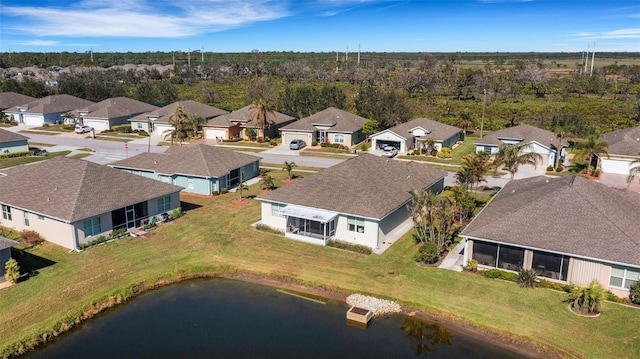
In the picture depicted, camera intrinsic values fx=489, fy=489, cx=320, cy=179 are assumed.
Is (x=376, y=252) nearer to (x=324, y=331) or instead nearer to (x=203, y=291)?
(x=324, y=331)

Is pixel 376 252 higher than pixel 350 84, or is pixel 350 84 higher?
pixel 350 84

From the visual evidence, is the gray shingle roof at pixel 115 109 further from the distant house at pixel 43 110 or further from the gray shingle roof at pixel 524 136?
the gray shingle roof at pixel 524 136

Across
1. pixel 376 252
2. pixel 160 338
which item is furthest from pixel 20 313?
pixel 376 252

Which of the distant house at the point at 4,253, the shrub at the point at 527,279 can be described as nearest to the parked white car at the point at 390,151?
the shrub at the point at 527,279

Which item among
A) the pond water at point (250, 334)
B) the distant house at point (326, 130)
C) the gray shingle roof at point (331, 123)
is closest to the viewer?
the pond water at point (250, 334)

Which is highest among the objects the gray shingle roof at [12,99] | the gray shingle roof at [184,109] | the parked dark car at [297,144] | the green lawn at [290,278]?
the gray shingle roof at [12,99]

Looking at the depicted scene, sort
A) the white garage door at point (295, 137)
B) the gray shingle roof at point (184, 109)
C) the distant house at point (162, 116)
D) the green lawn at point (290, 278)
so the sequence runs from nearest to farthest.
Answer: the green lawn at point (290, 278), the white garage door at point (295, 137), the distant house at point (162, 116), the gray shingle roof at point (184, 109)
